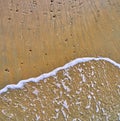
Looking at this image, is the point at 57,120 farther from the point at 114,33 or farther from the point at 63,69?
the point at 114,33

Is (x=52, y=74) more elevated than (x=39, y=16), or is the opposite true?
(x=39, y=16)

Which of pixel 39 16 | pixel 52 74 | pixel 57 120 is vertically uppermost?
pixel 39 16

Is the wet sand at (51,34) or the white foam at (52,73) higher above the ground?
the wet sand at (51,34)

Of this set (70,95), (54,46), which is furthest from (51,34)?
(70,95)

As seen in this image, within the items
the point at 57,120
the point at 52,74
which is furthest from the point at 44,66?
the point at 57,120

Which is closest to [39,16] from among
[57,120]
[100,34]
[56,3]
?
[56,3]

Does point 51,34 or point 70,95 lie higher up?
point 51,34

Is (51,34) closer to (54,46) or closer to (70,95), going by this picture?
(54,46)
